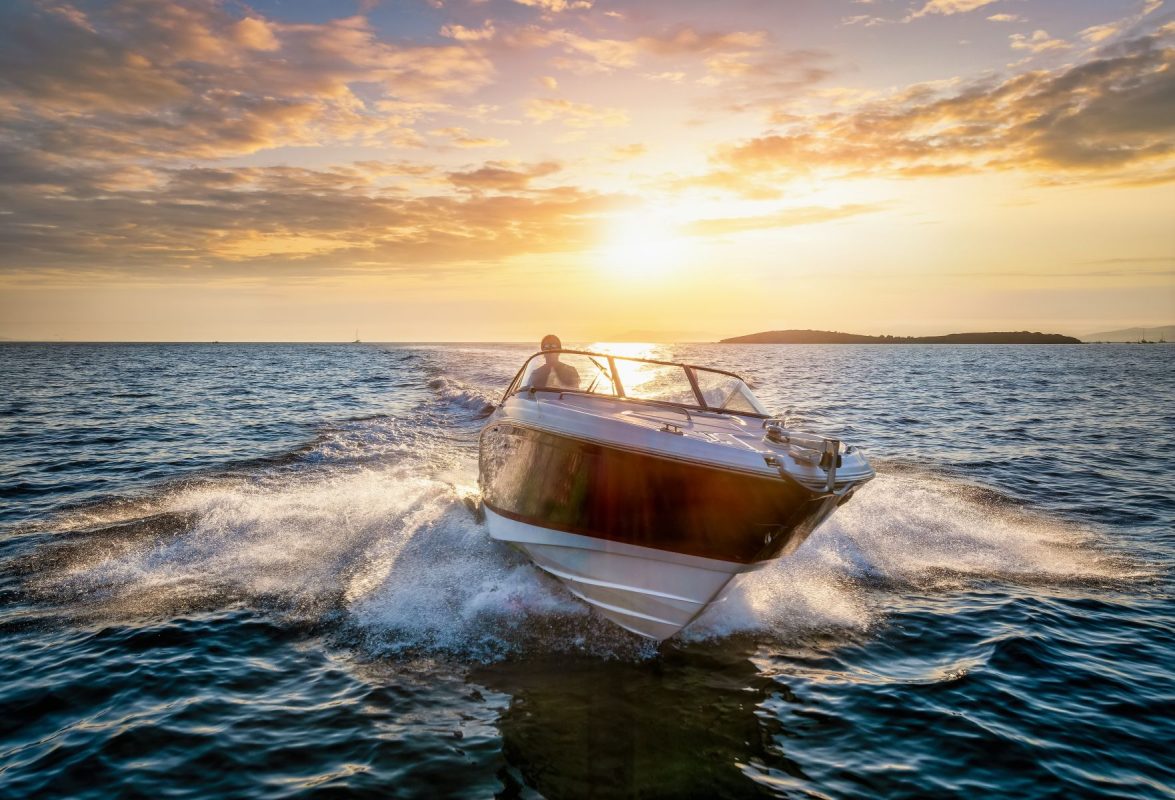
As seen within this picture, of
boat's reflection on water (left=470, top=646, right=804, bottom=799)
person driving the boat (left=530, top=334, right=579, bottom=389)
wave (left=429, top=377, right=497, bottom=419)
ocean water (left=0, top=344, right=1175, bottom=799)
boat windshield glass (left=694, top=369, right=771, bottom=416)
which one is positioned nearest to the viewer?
boat's reflection on water (left=470, top=646, right=804, bottom=799)

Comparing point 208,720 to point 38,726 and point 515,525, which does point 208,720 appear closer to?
point 38,726

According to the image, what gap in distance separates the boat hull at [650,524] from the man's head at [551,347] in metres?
1.95

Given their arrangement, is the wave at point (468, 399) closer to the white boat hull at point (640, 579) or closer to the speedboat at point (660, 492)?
the speedboat at point (660, 492)

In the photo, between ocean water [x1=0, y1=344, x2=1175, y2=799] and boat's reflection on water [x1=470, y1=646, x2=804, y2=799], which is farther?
ocean water [x1=0, y1=344, x2=1175, y2=799]

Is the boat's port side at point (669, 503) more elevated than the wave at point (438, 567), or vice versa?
the boat's port side at point (669, 503)

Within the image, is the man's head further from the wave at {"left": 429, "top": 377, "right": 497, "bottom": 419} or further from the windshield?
the wave at {"left": 429, "top": 377, "right": 497, "bottom": 419}

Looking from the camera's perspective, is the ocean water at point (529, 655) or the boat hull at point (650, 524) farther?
the boat hull at point (650, 524)

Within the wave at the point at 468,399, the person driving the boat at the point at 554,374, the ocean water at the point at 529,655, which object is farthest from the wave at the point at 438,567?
the wave at the point at 468,399

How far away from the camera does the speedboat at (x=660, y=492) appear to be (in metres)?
6.36

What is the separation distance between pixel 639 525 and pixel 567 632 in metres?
1.63

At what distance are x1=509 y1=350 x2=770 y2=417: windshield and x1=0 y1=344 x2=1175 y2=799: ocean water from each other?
7.79 ft

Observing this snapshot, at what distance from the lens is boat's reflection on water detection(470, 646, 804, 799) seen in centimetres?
504

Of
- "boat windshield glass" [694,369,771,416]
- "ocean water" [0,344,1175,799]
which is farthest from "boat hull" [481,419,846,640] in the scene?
"boat windshield glass" [694,369,771,416]

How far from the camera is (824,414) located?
26391 millimetres
